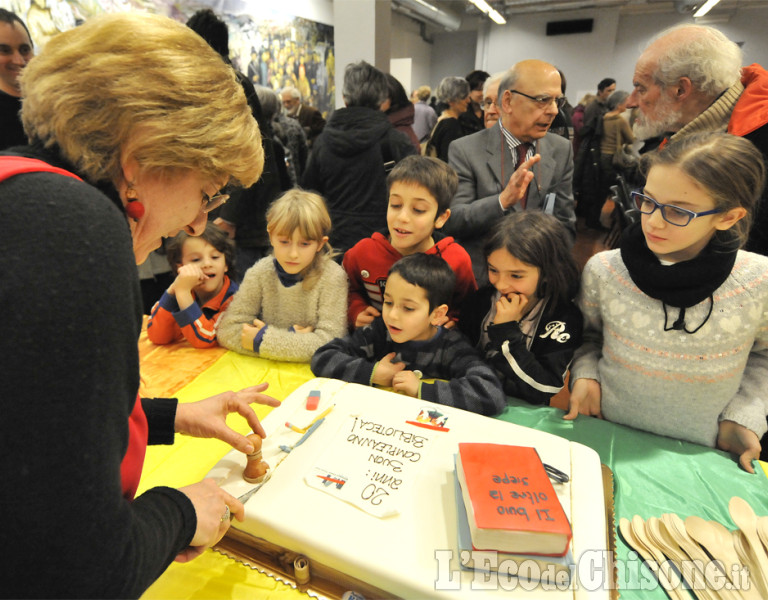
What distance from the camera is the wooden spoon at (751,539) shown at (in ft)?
2.90

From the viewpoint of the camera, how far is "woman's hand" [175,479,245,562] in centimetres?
76

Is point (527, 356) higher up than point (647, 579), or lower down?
higher up

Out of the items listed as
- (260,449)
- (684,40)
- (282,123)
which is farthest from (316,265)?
(282,123)

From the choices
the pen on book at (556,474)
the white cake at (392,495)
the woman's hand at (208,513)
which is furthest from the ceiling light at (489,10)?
the woman's hand at (208,513)

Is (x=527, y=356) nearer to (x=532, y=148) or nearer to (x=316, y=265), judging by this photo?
(x=316, y=265)

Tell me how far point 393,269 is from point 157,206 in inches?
38.6

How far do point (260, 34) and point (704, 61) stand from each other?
529 centimetres

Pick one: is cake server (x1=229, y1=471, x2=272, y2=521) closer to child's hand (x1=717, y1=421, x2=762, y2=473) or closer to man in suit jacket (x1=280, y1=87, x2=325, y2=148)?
child's hand (x1=717, y1=421, x2=762, y2=473)

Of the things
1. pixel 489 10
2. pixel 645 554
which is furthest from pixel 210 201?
pixel 489 10

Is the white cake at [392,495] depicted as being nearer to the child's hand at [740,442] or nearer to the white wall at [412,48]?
the child's hand at [740,442]

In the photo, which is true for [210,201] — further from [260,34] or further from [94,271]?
[260,34]

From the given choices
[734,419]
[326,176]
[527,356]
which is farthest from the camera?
[326,176]

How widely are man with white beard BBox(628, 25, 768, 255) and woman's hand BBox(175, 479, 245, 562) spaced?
1926 millimetres

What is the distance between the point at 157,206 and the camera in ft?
2.43
